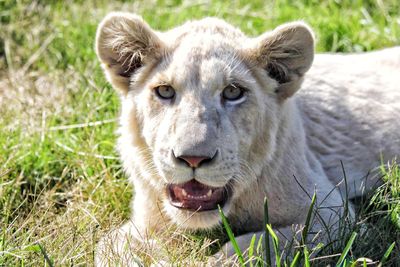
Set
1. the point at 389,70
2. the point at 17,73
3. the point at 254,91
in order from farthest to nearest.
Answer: the point at 17,73 → the point at 389,70 → the point at 254,91

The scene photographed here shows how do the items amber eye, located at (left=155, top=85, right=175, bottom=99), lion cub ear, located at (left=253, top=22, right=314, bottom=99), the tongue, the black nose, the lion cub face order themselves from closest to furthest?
the black nose < the lion cub face < the tongue < amber eye, located at (left=155, top=85, right=175, bottom=99) < lion cub ear, located at (left=253, top=22, right=314, bottom=99)

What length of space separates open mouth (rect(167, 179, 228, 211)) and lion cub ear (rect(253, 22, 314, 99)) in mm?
651

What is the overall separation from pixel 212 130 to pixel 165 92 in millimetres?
414

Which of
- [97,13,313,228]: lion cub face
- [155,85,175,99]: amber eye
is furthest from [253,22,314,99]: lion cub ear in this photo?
[155,85,175,99]: amber eye

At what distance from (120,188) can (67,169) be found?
383 millimetres

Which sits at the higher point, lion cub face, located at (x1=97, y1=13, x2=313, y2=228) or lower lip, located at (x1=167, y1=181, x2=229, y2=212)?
lion cub face, located at (x1=97, y1=13, x2=313, y2=228)

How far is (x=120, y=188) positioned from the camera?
5.30 m

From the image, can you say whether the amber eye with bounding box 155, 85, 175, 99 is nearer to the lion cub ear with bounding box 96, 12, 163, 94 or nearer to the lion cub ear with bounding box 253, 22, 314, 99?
the lion cub ear with bounding box 96, 12, 163, 94

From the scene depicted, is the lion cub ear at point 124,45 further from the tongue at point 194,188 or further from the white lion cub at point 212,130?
the tongue at point 194,188

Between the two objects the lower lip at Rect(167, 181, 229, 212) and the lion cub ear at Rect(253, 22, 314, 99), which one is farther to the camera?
the lion cub ear at Rect(253, 22, 314, 99)

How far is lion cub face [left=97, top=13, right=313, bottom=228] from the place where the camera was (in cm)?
413

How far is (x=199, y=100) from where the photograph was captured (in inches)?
166

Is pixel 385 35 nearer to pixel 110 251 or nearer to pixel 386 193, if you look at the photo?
pixel 386 193

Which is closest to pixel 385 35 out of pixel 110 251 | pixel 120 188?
pixel 120 188
